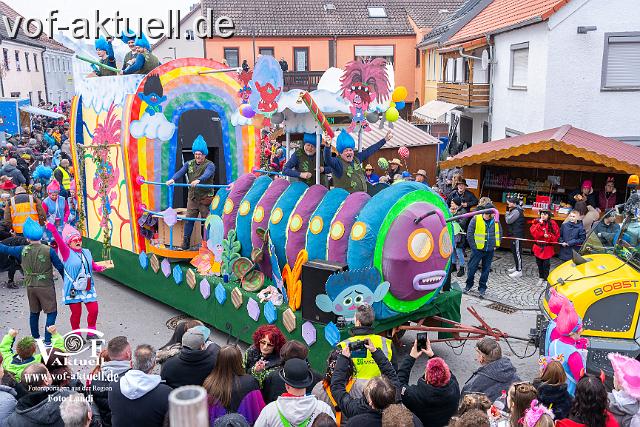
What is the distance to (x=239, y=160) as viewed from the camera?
10.4 meters

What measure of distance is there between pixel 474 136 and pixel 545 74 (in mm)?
7115

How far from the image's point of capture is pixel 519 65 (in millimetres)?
16016

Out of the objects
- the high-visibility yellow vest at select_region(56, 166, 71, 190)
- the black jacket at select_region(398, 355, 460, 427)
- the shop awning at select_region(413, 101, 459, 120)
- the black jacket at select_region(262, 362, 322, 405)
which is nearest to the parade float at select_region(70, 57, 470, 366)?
the high-visibility yellow vest at select_region(56, 166, 71, 190)

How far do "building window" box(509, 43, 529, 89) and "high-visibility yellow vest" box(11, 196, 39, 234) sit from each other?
11.7 meters

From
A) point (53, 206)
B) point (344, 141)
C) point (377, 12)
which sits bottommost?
point (53, 206)

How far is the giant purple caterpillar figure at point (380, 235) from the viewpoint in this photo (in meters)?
6.66

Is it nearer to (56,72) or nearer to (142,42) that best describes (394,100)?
(142,42)

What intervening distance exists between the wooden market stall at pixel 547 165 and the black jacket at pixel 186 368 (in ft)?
29.0

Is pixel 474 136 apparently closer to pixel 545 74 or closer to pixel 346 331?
pixel 545 74

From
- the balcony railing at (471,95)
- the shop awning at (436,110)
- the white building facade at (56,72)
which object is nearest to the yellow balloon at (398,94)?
the balcony railing at (471,95)

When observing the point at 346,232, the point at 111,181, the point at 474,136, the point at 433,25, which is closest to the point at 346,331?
the point at 346,232

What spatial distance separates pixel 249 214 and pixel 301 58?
79.3 feet

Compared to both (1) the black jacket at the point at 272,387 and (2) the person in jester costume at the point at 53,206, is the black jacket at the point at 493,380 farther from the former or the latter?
(2) the person in jester costume at the point at 53,206

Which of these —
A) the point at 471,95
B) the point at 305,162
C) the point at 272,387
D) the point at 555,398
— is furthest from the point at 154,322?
the point at 471,95
